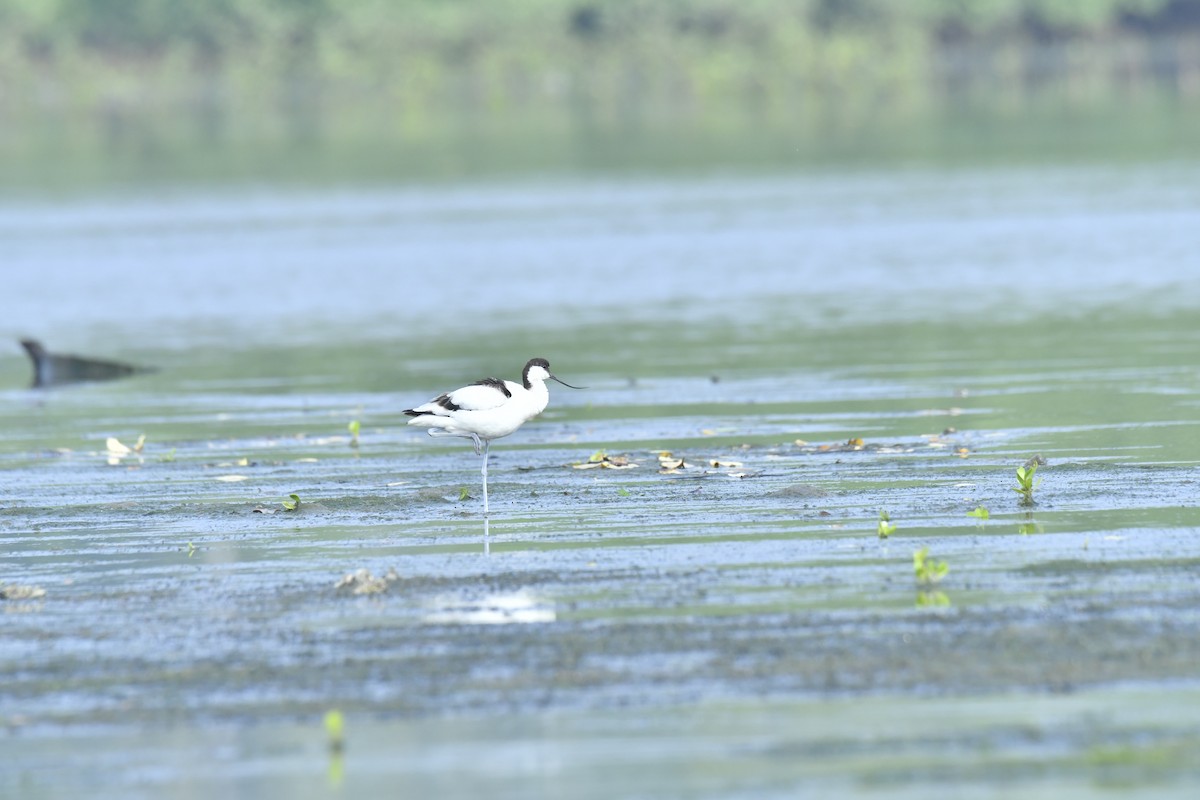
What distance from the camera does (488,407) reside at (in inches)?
539

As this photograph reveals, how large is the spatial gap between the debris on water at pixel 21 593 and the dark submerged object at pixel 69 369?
1312 cm

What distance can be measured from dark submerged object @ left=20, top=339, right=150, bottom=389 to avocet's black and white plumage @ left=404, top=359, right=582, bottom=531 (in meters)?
11.3

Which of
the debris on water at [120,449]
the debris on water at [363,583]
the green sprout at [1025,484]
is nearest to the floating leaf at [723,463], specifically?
the green sprout at [1025,484]

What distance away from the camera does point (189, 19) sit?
14938 cm

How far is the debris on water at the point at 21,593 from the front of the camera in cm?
1129

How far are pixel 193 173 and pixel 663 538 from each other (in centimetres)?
6241

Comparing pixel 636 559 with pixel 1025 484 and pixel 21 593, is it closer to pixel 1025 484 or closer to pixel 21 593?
pixel 1025 484

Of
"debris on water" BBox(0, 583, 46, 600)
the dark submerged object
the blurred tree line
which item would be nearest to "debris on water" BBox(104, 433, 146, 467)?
"debris on water" BBox(0, 583, 46, 600)

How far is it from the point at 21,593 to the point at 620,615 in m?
3.34

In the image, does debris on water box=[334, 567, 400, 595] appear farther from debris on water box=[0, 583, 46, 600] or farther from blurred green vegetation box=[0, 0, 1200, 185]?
blurred green vegetation box=[0, 0, 1200, 185]

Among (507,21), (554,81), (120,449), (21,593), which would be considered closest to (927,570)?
(21,593)

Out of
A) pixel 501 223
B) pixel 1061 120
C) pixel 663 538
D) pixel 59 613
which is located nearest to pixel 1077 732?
pixel 663 538

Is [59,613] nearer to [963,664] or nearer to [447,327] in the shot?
[963,664]

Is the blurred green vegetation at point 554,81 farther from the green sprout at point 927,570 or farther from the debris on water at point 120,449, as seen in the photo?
the green sprout at point 927,570
